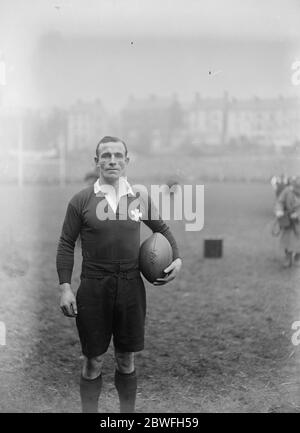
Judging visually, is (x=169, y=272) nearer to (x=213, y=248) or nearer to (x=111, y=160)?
(x=111, y=160)

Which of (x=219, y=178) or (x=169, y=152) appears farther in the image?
(x=219, y=178)

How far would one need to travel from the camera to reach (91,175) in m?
8.34

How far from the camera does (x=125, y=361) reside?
12.5 feet

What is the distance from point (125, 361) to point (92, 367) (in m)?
0.21

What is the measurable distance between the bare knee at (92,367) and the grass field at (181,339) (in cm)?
34

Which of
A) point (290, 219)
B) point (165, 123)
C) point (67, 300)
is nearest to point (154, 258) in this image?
point (67, 300)

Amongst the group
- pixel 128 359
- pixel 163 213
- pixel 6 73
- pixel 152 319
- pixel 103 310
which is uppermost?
pixel 6 73

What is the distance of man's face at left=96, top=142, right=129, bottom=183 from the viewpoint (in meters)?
3.61

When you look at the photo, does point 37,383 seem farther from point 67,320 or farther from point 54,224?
point 54,224

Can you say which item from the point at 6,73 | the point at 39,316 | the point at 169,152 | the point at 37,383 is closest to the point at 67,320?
the point at 39,316

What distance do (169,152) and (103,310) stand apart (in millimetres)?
8598

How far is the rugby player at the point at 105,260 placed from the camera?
362 centimetres

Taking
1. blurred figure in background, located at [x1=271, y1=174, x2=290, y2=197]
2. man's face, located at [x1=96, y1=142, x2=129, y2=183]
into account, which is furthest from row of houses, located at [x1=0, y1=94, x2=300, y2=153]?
man's face, located at [x1=96, y1=142, x2=129, y2=183]
